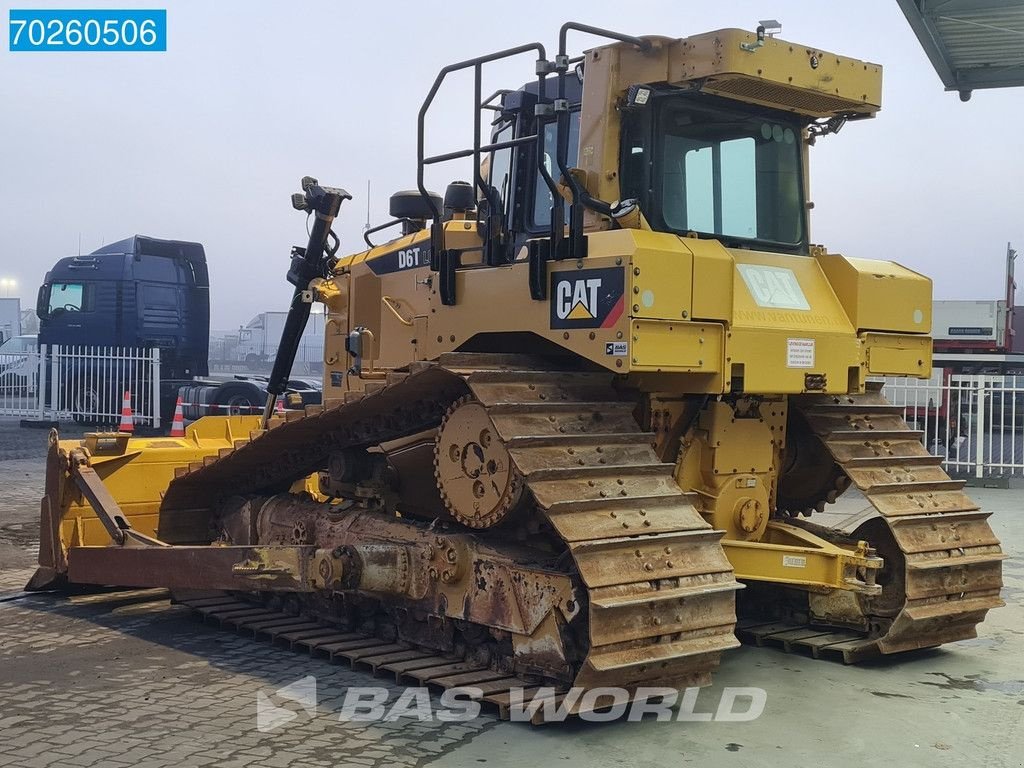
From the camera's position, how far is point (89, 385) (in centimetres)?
2202

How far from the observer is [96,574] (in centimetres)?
764

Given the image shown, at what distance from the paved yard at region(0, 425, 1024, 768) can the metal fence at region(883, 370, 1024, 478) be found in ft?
28.5

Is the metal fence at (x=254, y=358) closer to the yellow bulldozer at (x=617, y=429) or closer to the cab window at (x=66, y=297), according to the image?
the cab window at (x=66, y=297)

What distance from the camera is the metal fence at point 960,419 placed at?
15.8 metres

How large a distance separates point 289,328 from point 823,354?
4.20 meters

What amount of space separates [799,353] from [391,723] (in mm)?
2824

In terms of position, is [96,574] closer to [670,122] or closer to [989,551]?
[670,122]

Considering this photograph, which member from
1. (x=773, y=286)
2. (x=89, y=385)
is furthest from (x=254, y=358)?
(x=773, y=286)

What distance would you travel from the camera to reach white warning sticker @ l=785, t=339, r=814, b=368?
6.15 meters

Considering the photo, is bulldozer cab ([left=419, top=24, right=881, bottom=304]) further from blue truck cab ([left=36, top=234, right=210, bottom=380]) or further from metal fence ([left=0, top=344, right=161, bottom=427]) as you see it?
blue truck cab ([left=36, top=234, right=210, bottom=380])

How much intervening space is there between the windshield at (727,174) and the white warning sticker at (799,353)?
0.73m

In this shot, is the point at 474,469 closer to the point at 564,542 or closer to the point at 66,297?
the point at 564,542

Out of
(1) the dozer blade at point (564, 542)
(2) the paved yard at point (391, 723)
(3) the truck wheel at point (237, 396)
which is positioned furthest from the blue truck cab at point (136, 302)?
(1) the dozer blade at point (564, 542)

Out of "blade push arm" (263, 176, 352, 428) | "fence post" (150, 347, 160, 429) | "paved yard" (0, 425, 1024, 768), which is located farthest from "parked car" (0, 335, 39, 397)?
"paved yard" (0, 425, 1024, 768)
